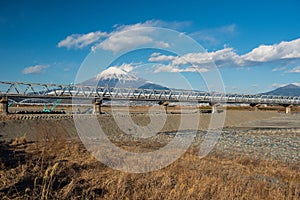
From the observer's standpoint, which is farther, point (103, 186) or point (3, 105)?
point (3, 105)

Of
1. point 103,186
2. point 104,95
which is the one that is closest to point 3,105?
point 104,95

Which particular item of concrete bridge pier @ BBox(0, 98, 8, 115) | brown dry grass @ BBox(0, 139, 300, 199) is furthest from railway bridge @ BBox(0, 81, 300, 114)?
brown dry grass @ BBox(0, 139, 300, 199)

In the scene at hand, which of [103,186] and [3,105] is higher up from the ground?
[3,105]

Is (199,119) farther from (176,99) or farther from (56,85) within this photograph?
(56,85)

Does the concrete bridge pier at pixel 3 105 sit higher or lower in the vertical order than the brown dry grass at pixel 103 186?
higher

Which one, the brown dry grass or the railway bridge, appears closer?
the brown dry grass

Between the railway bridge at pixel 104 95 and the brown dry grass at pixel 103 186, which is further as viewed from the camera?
the railway bridge at pixel 104 95

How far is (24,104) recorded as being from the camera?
84938 mm

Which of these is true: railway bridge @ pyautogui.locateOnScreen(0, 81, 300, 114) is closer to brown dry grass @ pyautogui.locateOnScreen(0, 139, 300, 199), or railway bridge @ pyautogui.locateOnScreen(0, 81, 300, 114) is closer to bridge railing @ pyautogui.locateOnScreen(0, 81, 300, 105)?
bridge railing @ pyautogui.locateOnScreen(0, 81, 300, 105)

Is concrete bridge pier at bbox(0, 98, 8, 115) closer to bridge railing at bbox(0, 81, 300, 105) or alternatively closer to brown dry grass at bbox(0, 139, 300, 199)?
bridge railing at bbox(0, 81, 300, 105)

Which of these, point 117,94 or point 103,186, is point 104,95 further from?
point 103,186

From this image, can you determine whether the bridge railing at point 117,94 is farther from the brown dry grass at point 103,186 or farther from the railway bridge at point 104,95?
the brown dry grass at point 103,186

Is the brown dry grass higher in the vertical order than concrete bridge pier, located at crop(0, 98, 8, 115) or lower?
lower

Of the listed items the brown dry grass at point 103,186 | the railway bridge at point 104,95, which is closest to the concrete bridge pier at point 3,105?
the railway bridge at point 104,95
